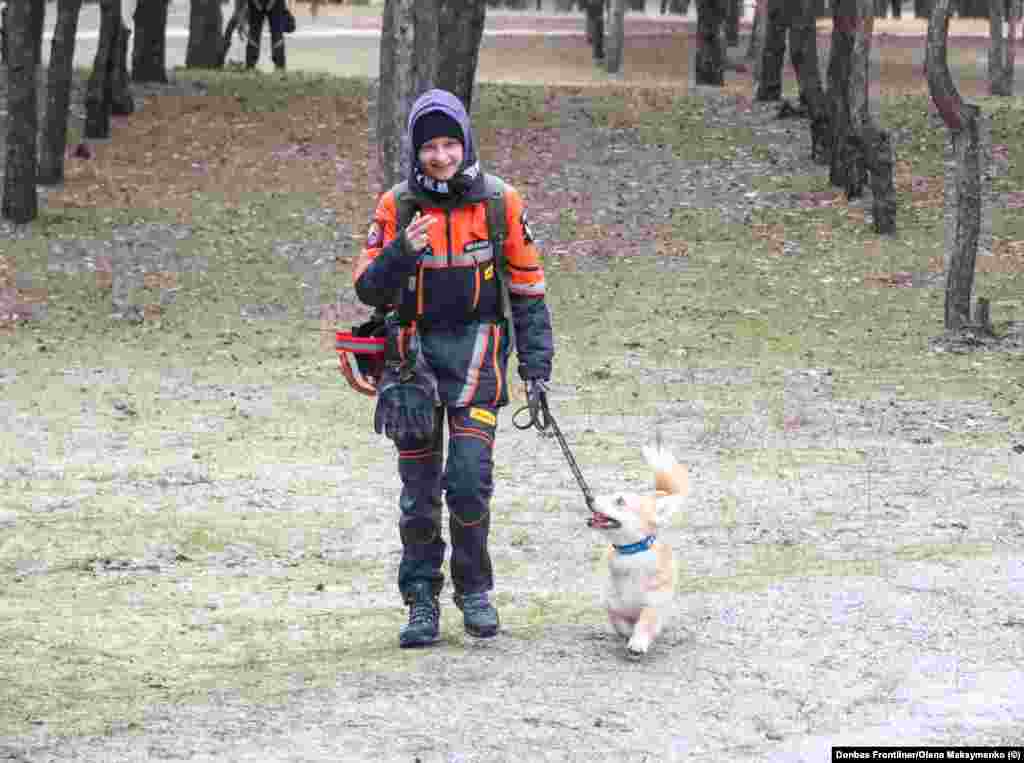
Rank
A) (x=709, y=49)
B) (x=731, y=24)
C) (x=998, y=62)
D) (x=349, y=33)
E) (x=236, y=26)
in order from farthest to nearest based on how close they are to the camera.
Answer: (x=349, y=33) < (x=731, y=24) < (x=236, y=26) < (x=709, y=49) < (x=998, y=62)

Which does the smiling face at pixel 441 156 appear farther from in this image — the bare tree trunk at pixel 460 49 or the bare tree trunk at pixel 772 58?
the bare tree trunk at pixel 772 58

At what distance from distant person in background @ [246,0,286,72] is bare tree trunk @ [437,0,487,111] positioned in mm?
11389

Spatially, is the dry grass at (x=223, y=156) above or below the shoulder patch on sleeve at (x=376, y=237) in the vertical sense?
below

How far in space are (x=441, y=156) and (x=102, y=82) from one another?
2014 centimetres

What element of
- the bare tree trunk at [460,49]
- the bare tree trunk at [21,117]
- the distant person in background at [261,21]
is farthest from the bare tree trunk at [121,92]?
the distant person in background at [261,21]

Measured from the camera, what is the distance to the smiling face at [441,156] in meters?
6.64

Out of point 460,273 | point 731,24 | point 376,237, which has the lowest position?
point 731,24

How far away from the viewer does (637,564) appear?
6789 millimetres

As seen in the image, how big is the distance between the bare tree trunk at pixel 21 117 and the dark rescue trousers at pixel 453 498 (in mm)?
14395

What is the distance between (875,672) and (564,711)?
114 centimetres

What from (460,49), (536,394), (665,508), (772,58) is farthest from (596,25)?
(665,508)

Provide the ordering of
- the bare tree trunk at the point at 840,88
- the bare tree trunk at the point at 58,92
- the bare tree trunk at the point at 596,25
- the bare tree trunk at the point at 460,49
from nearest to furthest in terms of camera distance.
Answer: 1. the bare tree trunk at the point at 58,92
2. the bare tree trunk at the point at 840,88
3. the bare tree trunk at the point at 460,49
4. the bare tree trunk at the point at 596,25

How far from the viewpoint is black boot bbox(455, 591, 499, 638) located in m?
7.02

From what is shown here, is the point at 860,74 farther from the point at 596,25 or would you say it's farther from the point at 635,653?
the point at 596,25
